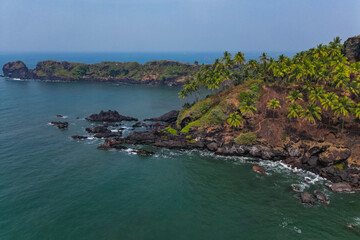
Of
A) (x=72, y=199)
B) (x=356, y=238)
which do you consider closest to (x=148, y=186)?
(x=72, y=199)

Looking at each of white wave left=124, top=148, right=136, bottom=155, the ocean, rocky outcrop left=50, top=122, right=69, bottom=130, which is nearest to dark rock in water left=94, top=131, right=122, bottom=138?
the ocean

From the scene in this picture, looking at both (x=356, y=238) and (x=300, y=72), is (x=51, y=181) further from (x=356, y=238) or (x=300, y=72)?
(x=300, y=72)

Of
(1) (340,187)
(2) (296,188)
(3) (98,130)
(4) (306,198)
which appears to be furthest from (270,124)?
(3) (98,130)

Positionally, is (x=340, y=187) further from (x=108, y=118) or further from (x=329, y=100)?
(x=108, y=118)

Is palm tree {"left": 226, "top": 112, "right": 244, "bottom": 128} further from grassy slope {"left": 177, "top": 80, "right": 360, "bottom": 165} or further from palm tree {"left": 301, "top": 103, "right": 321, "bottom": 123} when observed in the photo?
palm tree {"left": 301, "top": 103, "right": 321, "bottom": 123}

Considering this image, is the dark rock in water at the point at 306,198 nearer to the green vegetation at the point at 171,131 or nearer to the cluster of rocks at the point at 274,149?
the cluster of rocks at the point at 274,149

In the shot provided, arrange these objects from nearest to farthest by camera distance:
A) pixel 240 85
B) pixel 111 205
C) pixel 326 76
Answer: pixel 111 205 < pixel 326 76 < pixel 240 85
